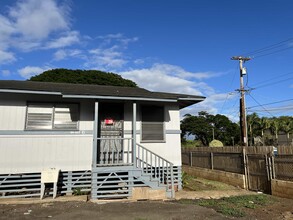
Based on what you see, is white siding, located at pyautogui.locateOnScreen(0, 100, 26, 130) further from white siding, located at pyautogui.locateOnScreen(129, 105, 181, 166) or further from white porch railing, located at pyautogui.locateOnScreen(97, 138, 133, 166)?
white siding, located at pyautogui.locateOnScreen(129, 105, 181, 166)

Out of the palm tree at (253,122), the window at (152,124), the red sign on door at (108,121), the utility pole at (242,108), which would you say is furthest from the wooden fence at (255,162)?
the palm tree at (253,122)

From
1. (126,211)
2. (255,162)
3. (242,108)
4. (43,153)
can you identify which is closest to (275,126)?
(242,108)

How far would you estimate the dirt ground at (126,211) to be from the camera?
640 centimetres

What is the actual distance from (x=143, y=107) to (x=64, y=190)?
14.1ft

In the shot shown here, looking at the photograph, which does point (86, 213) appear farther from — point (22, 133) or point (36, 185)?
point (22, 133)

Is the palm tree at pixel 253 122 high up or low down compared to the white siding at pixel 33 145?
up

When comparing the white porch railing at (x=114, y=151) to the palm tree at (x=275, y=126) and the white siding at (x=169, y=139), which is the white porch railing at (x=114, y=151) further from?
the palm tree at (x=275, y=126)

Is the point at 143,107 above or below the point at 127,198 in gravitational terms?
above

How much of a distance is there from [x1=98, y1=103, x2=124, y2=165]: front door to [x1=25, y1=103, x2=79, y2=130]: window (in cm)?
102

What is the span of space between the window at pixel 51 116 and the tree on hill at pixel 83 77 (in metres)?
24.3

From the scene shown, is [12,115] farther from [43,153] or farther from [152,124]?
[152,124]

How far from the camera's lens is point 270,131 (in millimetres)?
A: 43312

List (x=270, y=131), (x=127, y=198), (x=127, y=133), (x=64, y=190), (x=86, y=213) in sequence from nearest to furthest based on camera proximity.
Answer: (x=86, y=213)
(x=127, y=198)
(x=64, y=190)
(x=127, y=133)
(x=270, y=131)

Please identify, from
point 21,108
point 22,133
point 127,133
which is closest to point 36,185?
point 22,133
